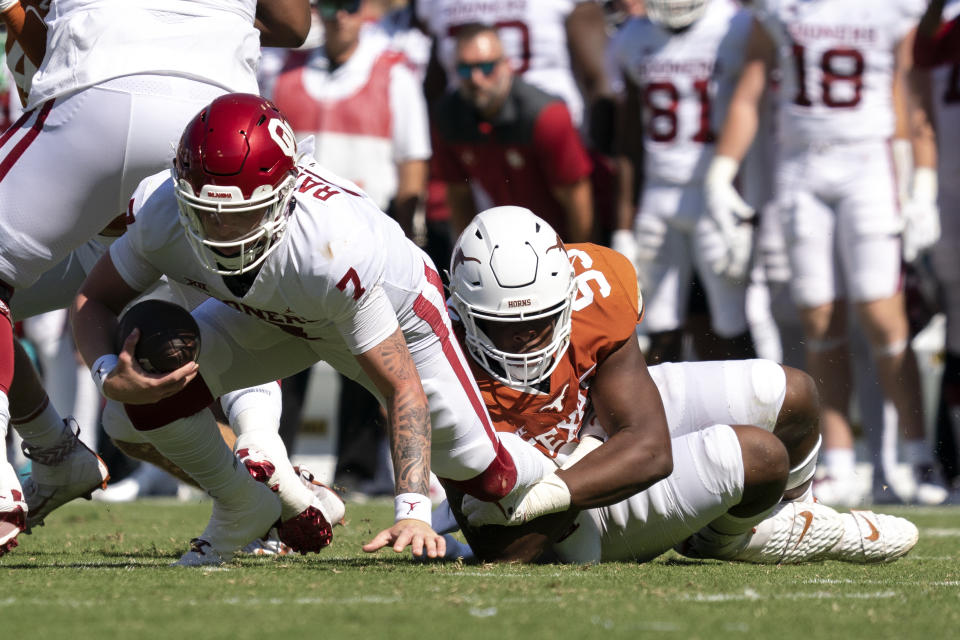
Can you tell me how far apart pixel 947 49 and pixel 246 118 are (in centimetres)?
452

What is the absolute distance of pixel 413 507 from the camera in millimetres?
3531

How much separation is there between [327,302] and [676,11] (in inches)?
155

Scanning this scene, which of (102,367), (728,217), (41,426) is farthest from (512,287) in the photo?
(728,217)

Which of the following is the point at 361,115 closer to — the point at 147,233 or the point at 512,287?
the point at 512,287

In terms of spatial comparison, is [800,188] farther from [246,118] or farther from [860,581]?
[246,118]

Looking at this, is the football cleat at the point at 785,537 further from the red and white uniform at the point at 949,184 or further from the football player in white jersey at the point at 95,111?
the red and white uniform at the point at 949,184

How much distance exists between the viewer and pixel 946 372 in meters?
7.29

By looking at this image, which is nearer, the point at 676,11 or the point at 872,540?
the point at 872,540

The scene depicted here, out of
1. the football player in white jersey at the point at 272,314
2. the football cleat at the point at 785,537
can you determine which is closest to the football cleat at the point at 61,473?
the football player in white jersey at the point at 272,314

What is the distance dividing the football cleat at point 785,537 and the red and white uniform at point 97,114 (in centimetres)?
181

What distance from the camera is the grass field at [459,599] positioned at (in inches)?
113

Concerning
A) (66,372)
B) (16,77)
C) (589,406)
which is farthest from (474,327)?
(66,372)

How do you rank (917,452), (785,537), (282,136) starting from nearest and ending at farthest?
(282,136) → (785,537) → (917,452)

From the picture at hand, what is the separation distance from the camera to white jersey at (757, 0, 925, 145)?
6969mm
